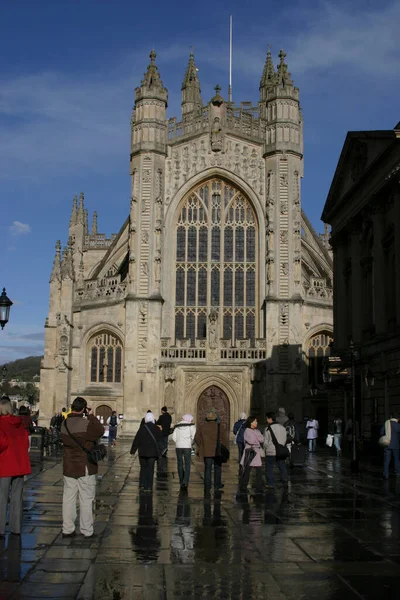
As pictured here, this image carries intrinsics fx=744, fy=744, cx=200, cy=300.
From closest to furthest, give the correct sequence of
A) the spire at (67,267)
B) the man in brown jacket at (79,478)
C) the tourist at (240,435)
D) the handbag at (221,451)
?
the man in brown jacket at (79,478) → the handbag at (221,451) → the tourist at (240,435) → the spire at (67,267)

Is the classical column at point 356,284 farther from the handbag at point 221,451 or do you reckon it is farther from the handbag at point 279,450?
the handbag at point 221,451

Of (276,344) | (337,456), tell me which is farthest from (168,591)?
(276,344)

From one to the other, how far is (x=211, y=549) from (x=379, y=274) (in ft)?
58.6

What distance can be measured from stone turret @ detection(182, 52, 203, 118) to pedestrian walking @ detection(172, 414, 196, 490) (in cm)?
4487

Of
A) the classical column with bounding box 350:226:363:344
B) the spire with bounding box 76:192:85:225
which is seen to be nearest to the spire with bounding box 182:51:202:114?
the spire with bounding box 76:192:85:225

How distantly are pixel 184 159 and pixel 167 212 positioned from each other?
3.01 m

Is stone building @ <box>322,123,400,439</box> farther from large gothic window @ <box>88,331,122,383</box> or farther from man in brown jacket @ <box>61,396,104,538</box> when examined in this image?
man in brown jacket @ <box>61,396,104,538</box>

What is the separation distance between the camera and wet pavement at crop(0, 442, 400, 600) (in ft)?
20.6

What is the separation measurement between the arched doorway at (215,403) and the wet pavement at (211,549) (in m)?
24.1

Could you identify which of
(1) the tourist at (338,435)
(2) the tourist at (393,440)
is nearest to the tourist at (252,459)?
(2) the tourist at (393,440)

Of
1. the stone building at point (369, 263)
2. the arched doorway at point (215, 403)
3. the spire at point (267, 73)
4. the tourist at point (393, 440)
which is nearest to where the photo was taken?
the tourist at point (393, 440)

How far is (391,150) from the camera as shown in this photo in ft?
72.7

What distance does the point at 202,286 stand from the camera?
3894cm

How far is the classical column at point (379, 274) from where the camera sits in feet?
79.4
